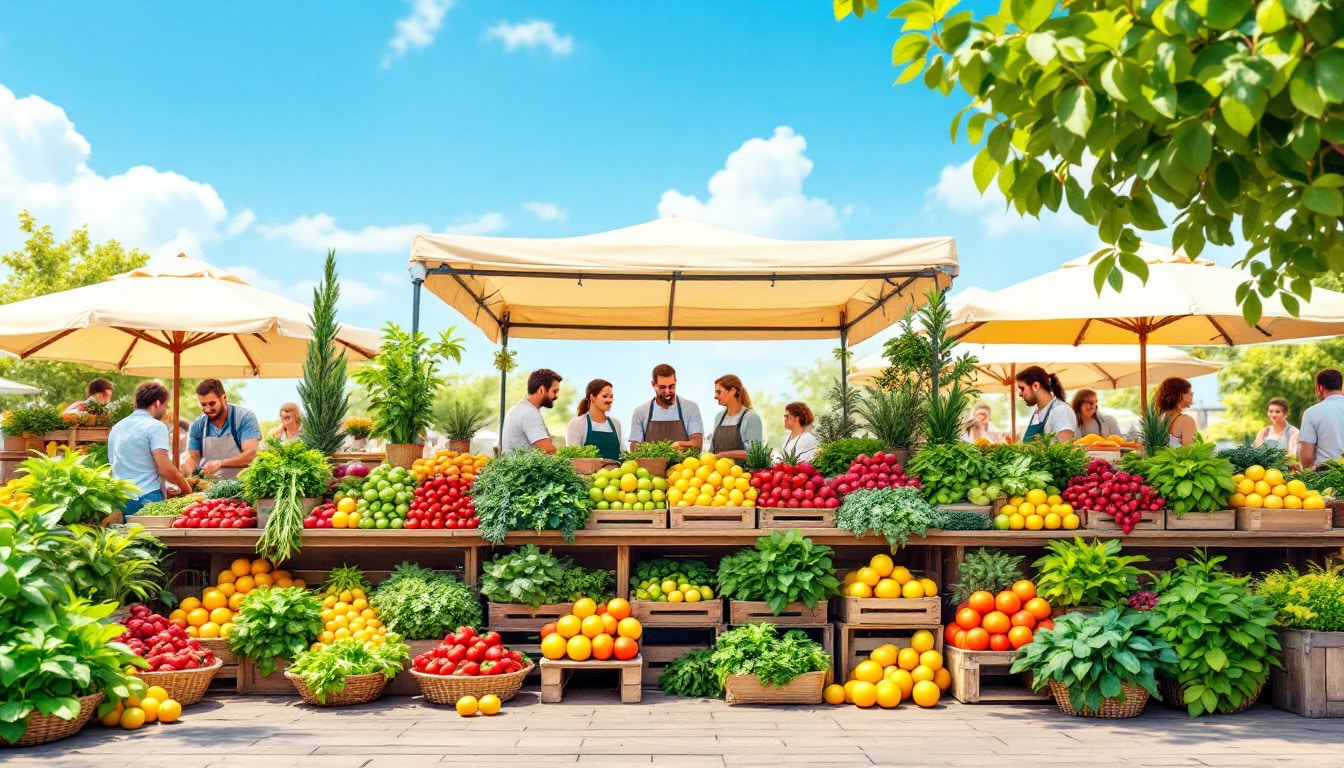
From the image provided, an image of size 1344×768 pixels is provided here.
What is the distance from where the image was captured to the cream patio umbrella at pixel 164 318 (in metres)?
8.32

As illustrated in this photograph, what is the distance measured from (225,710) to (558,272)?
12.3 ft

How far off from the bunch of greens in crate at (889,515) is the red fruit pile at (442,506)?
8.39 feet

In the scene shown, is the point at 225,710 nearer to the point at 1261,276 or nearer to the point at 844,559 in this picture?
the point at 844,559

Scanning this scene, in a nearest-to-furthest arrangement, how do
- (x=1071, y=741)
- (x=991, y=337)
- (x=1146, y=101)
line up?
(x=1146, y=101) < (x=1071, y=741) < (x=991, y=337)

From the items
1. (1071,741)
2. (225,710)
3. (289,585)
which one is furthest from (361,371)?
(1071,741)

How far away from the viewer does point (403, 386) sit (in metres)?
7.64

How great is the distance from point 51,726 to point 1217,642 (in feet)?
22.0

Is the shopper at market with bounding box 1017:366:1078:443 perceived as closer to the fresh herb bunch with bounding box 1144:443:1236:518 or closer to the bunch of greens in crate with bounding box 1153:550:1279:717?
the fresh herb bunch with bounding box 1144:443:1236:518

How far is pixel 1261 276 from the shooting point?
11.1 feet

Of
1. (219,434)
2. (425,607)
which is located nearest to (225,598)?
(425,607)

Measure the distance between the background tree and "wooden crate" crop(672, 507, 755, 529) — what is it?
3955 mm

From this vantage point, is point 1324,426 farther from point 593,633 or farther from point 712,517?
point 593,633

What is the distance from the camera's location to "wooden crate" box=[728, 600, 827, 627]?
6.86 meters

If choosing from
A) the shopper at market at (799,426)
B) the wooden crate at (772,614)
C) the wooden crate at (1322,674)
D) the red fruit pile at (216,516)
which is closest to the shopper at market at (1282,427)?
the shopper at market at (799,426)
